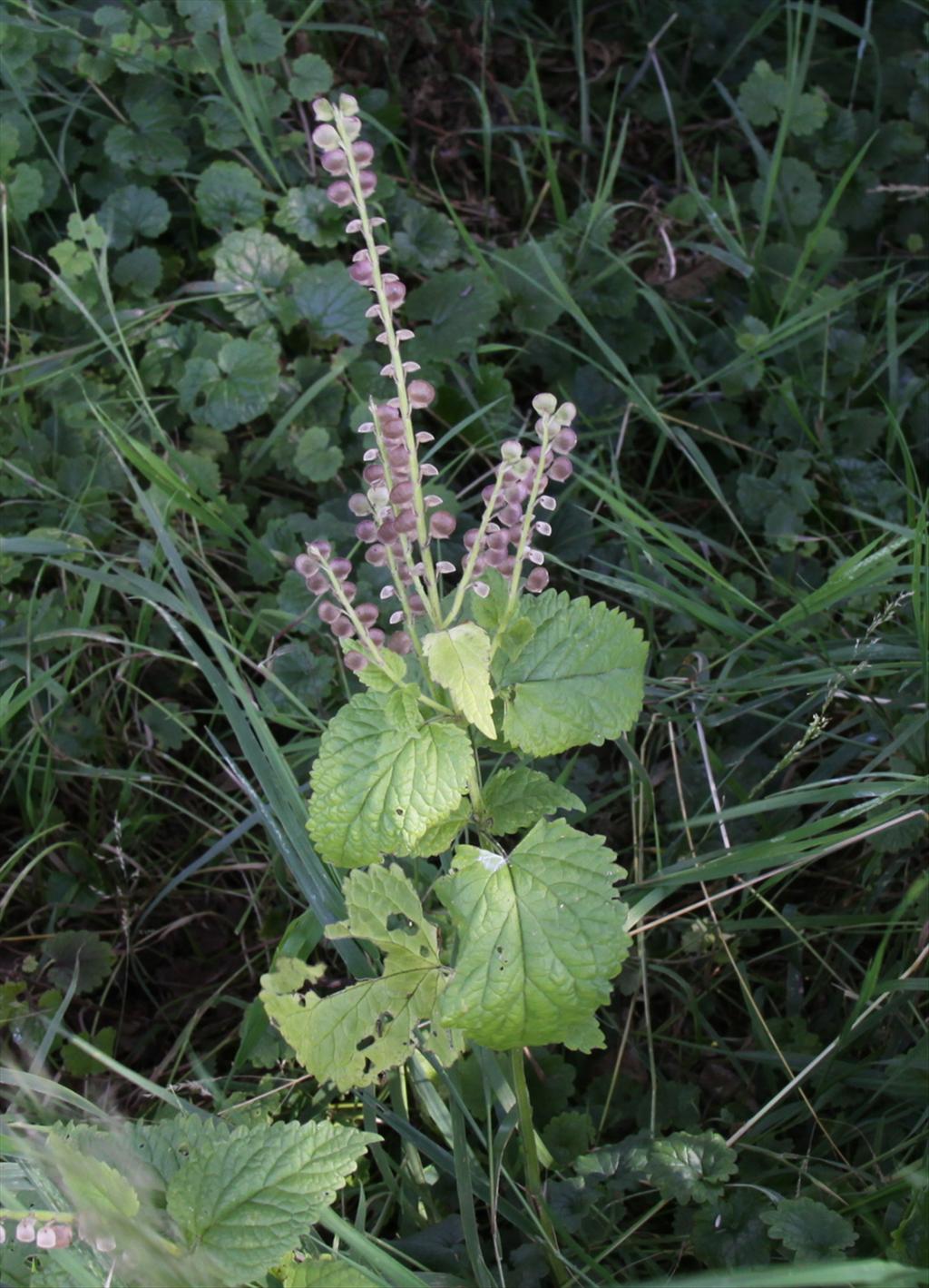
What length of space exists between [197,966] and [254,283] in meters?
1.72

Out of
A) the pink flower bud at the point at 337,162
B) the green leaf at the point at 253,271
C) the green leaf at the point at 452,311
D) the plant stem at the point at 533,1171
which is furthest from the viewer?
the green leaf at the point at 253,271

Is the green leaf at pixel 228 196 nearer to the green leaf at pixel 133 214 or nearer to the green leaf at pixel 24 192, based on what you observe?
the green leaf at pixel 133 214

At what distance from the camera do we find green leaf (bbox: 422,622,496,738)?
133 cm

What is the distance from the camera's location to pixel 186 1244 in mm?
1374

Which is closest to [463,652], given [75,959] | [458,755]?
[458,755]

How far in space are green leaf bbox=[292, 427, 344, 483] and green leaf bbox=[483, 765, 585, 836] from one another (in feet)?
4.39

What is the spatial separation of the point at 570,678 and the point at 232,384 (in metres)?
1.63

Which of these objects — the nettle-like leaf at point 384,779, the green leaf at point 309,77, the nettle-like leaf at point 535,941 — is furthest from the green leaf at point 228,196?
the nettle-like leaf at point 535,941

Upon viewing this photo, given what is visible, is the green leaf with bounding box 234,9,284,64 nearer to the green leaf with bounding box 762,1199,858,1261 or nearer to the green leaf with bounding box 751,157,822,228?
the green leaf with bounding box 751,157,822,228

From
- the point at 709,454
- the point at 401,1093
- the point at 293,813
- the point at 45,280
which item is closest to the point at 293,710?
the point at 293,813

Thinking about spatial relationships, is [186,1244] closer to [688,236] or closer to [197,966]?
[197,966]

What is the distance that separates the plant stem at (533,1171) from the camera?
167 centimetres

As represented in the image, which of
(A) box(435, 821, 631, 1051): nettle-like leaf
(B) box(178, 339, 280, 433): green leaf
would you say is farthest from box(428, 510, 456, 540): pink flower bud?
(B) box(178, 339, 280, 433): green leaf

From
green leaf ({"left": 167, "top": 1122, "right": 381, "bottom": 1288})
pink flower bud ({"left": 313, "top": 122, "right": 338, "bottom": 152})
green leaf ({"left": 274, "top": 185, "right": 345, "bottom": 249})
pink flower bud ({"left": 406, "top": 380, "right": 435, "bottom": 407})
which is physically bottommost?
green leaf ({"left": 167, "top": 1122, "right": 381, "bottom": 1288})
